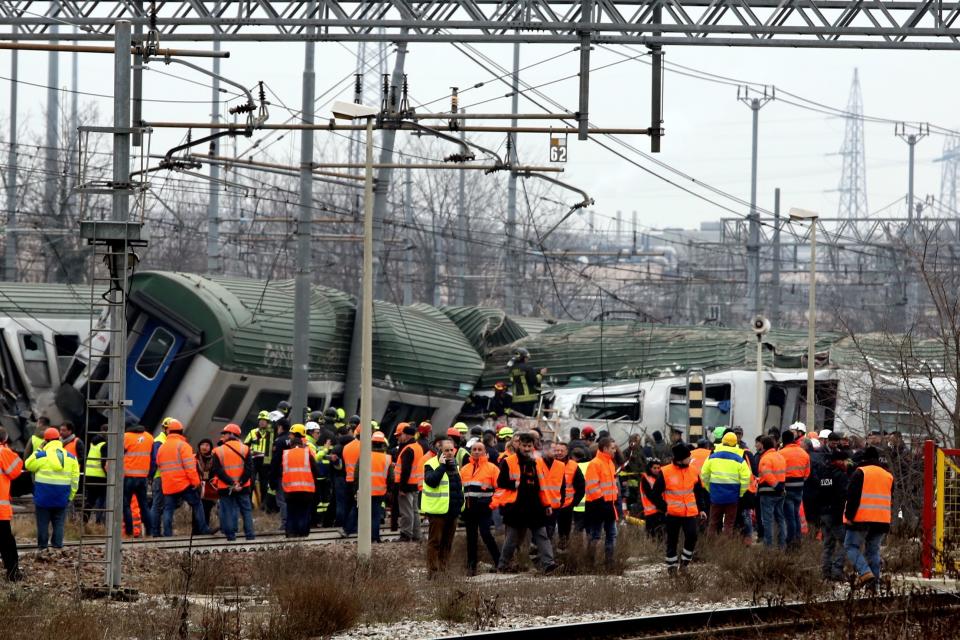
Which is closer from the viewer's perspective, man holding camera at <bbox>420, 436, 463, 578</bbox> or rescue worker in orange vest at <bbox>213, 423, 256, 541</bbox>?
man holding camera at <bbox>420, 436, 463, 578</bbox>

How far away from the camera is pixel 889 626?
11.7 m

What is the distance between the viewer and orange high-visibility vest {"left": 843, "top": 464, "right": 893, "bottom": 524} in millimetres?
14891

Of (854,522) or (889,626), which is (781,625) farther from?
(854,522)

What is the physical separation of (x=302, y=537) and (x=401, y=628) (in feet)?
22.8

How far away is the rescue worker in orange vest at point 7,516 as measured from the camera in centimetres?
1447

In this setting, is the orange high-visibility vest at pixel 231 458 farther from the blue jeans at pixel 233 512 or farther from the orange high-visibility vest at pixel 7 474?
the orange high-visibility vest at pixel 7 474

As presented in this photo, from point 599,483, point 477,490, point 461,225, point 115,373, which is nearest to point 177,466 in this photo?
point 477,490

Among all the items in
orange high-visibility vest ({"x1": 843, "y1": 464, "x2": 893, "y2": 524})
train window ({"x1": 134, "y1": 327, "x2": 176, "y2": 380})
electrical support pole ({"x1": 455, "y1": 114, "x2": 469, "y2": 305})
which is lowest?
orange high-visibility vest ({"x1": 843, "y1": 464, "x2": 893, "y2": 524})

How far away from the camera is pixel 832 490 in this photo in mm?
16375

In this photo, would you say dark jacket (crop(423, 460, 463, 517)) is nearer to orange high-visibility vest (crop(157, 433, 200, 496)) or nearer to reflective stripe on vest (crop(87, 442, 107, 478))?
orange high-visibility vest (crop(157, 433, 200, 496))

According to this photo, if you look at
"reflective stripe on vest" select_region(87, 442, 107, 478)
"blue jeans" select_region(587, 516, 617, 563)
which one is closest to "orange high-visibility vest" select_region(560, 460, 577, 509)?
"blue jeans" select_region(587, 516, 617, 563)

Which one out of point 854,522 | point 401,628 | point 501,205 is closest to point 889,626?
point 854,522

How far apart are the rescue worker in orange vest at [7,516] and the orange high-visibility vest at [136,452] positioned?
4579mm

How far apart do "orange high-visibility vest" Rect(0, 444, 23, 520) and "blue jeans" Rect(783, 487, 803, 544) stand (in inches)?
396
